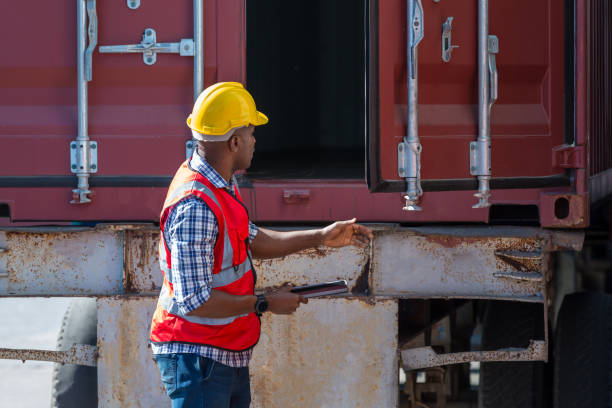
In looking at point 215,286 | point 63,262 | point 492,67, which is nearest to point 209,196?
point 215,286

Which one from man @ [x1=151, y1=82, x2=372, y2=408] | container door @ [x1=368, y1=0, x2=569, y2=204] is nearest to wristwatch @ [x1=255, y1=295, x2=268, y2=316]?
man @ [x1=151, y1=82, x2=372, y2=408]

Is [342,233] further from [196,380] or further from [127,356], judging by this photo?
[127,356]

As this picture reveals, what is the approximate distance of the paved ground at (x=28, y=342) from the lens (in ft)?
22.4

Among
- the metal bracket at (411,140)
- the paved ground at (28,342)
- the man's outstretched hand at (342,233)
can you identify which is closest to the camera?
the man's outstretched hand at (342,233)

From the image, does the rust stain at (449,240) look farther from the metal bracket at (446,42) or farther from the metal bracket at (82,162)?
the metal bracket at (82,162)

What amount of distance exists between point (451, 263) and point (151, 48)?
1513mm

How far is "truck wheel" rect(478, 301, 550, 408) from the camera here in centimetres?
432

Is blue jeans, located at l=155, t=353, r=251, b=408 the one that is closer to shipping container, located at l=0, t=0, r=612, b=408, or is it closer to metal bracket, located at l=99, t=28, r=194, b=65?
shipping container, located at l=0, t=0, r=612, b=408

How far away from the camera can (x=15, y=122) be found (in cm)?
395

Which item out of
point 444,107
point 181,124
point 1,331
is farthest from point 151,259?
point 1,331

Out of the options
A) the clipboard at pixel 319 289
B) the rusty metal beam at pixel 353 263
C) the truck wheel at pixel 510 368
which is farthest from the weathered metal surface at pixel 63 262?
the truck wheel at pixel 510 368

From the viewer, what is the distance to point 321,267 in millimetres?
3902

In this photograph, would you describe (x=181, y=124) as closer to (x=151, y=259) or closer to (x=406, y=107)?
(x=151, y=259)

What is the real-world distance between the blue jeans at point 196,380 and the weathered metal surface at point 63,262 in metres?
0.98
